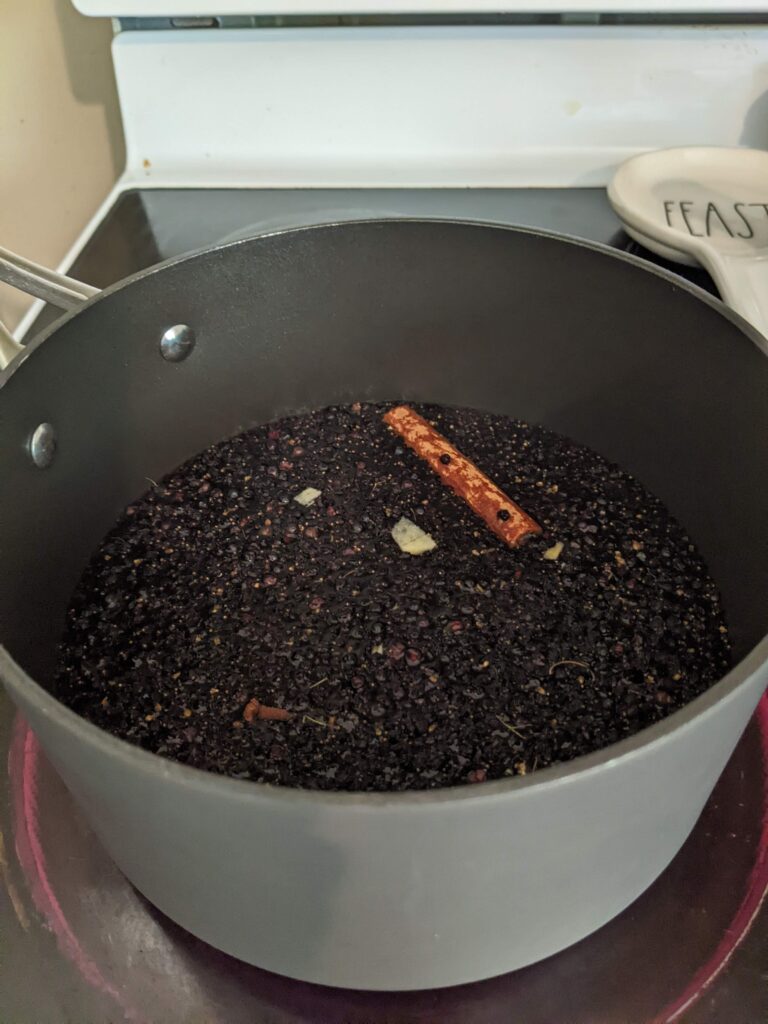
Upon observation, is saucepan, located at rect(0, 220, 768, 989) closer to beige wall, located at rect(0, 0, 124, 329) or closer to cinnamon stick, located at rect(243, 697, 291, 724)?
cinnamon stick, located at rect(243, 697, 291, 724)

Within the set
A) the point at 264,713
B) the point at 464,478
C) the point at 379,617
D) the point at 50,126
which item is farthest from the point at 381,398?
the point at 50,126

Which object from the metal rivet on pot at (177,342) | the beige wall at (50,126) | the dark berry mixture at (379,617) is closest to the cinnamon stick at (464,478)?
the dark berry mixture at (379,617)

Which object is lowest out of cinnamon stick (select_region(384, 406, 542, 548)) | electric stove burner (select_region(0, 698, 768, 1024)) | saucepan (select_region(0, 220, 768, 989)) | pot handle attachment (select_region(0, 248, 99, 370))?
electric stove burner (select_region(0, 698, 768, 1024))

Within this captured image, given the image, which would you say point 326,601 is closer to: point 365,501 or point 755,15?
point 365,501

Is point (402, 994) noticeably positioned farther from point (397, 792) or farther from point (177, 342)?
point (177, 342)

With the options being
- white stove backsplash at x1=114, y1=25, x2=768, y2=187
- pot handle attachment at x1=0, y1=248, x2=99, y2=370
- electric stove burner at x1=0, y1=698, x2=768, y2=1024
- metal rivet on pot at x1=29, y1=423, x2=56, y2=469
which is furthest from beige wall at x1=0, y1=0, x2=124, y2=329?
electric stove burner at x1=0, y1=698, x2=768, y2=1024

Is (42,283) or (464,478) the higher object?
(42,283)
